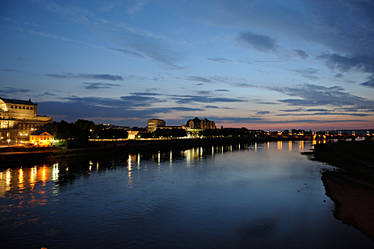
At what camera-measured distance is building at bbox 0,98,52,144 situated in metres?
94.9

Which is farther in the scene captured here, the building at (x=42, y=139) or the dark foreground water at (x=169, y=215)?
the building at (x=42, y=139)

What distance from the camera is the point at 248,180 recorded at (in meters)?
34.4

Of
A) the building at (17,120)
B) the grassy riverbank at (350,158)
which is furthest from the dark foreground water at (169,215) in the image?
the building at (17,120)

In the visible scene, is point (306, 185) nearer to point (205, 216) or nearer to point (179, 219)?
point (205, 216)

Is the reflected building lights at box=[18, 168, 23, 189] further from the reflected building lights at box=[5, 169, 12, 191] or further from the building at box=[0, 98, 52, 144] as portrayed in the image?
the building at box=[0, 98, 52, 144]

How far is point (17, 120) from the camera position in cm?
10638

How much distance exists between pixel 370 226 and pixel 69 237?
17.4m

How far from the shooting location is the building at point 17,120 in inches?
3735

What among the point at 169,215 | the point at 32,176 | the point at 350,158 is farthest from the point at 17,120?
the point at 350,158

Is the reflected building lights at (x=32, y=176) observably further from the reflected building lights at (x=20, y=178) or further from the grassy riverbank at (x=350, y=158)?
the grassy riverbank at (x=350, y=158)

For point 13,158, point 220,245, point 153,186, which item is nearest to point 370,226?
point 220,245

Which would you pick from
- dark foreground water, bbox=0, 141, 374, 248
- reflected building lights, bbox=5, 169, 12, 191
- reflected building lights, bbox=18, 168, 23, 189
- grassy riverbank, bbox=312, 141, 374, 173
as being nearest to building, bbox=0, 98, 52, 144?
reflected building lights, bbox=18, 168, 23, 189

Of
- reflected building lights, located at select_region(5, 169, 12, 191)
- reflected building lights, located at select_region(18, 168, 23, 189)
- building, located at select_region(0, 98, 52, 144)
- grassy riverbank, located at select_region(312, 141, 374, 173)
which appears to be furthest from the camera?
building, located at select_region(0, 98, 52, 144)

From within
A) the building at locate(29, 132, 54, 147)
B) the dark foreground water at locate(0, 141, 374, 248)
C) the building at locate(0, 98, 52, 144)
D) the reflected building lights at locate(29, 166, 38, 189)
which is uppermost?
the building at locate(0, 98, 52, 144)
